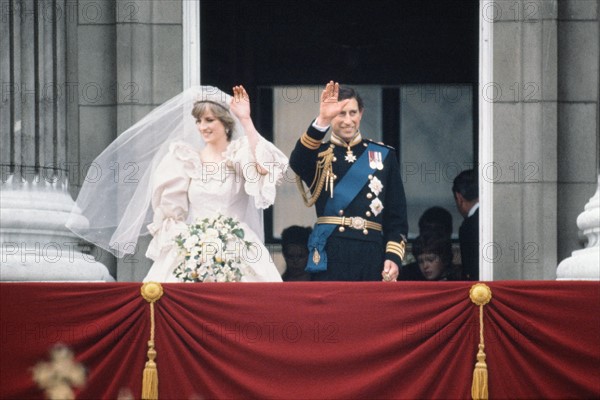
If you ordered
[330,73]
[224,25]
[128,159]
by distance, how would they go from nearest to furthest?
[128,159], [224,25], [330,73]

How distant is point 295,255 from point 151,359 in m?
4.05

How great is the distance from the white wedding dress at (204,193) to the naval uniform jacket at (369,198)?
224 millimetres

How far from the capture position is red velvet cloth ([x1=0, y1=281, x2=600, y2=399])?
971 centimetres

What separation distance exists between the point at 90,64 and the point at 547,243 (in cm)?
419

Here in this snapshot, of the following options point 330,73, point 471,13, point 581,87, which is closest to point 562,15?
point 581,87

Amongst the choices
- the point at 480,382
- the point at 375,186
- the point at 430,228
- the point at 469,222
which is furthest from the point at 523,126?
the point at 480,382

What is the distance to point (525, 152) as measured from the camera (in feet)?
43.4

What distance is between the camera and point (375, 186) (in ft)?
38.1

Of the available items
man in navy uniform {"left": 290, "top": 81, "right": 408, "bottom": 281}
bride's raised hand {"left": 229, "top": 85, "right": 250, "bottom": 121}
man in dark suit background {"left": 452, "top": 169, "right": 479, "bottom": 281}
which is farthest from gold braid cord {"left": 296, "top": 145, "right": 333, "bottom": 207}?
man in dark suit background {"left": 452, "top": 169, "right": 479, "bottom": 281}

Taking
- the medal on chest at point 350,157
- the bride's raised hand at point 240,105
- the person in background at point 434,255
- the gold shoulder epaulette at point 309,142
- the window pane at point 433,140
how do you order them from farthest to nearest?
the window pane at point 433,140 < the person in background at point 434,255 < the medal on chest at point 350,157 < the gold shoulder epaulette at point 309,142 < the bride's raised hand at point 240,105

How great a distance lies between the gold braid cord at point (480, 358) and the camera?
31.5 ft

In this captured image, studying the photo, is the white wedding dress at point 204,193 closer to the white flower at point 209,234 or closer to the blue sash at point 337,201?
the blue sash at point 337,201

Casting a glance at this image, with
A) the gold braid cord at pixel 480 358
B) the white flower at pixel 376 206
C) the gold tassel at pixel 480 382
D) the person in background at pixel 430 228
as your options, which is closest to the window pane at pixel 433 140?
the person in background at pixel 430 228

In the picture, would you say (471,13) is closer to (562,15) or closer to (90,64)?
(562,15)
